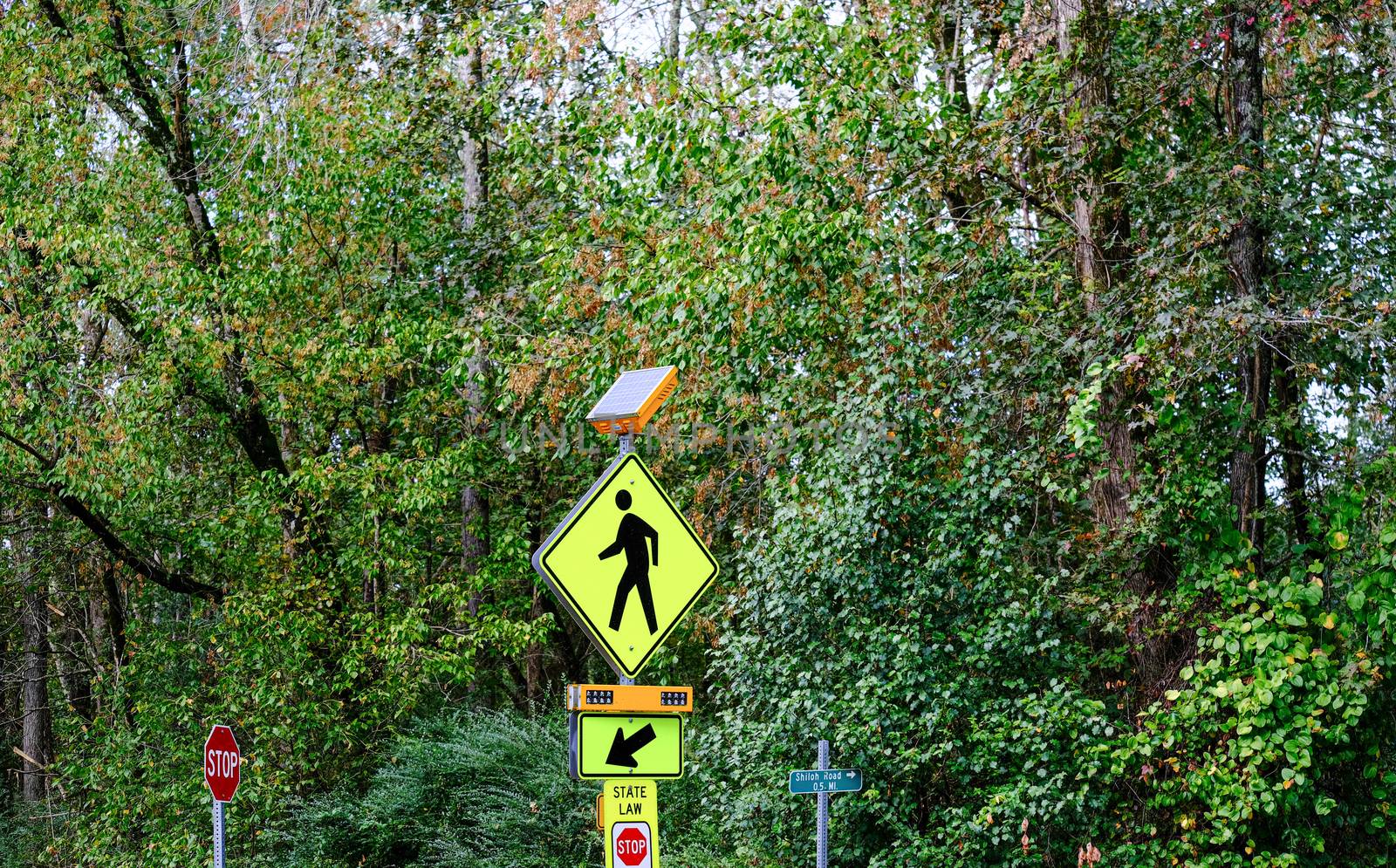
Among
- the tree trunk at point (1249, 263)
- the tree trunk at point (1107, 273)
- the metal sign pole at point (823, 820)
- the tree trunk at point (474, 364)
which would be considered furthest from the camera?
the tree trunk at point (474, 364)

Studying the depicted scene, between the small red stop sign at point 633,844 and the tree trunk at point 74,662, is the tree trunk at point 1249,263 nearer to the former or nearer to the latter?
the small red stop sign at point 633,844

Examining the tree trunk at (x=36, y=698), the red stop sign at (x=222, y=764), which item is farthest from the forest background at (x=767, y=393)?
the tree trunk at (x=36, y=698)

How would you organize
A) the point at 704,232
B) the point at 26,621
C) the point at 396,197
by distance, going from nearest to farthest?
the point at 704,232
the point at 396,197
the point at 26,621

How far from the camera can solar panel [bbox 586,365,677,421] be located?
6.77 meters

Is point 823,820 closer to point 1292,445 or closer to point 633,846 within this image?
point 633,846

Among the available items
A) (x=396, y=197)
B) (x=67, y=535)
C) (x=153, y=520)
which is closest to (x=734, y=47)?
(x=396, y=197)

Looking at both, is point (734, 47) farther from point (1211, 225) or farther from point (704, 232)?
point (1211, 225)

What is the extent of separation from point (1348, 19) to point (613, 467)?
28.1 feet

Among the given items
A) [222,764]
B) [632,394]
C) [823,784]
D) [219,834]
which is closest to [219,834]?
[219,834]

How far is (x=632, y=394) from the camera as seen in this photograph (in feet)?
22.9

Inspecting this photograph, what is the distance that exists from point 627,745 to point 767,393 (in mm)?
6823

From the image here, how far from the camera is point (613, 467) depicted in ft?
22.8

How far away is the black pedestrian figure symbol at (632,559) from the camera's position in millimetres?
6918

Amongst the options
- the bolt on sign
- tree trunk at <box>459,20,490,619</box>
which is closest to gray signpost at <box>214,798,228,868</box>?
tree trunk at <box>459,20,490,619</box>
